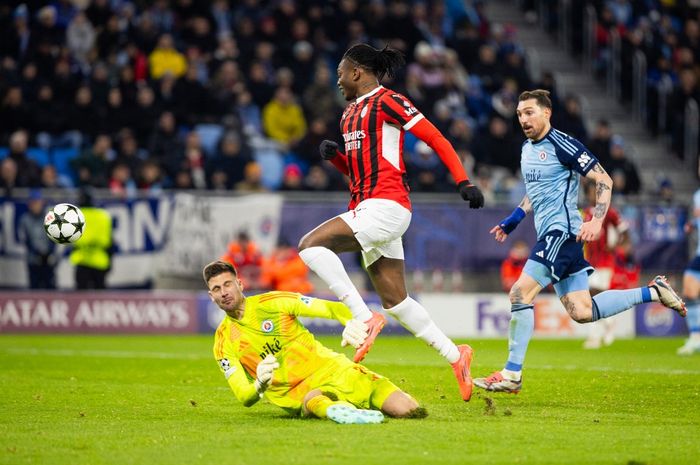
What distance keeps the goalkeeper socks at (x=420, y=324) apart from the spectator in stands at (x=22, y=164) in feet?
37.8

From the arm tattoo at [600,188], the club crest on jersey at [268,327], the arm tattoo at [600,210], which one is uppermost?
the arm tattoo at [600,188]

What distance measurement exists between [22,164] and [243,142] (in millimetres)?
3782

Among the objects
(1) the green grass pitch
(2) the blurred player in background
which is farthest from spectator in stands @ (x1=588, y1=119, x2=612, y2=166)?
(1) the green grass pitch

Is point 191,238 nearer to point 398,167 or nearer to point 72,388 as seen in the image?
point 72,388

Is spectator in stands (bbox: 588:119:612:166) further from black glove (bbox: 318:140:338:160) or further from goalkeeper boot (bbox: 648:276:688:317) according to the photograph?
black glove (bbox: 318:140:338:160)

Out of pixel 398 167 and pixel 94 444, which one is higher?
pixel 398 167

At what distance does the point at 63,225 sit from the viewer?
494 inches

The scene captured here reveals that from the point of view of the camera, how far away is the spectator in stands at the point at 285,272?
18.9 meters

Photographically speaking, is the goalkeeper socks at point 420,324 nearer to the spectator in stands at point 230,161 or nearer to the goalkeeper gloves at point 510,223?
the goalkeeper gloves at point 510,223

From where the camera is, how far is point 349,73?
8922 mm

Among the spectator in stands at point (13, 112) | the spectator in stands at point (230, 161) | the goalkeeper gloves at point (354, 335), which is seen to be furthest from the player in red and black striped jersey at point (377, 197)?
the spectator in stands at point (13, 112)

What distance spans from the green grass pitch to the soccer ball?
148 centimetres

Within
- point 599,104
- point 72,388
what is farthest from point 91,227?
point 599,104

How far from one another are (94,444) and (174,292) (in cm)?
1186
